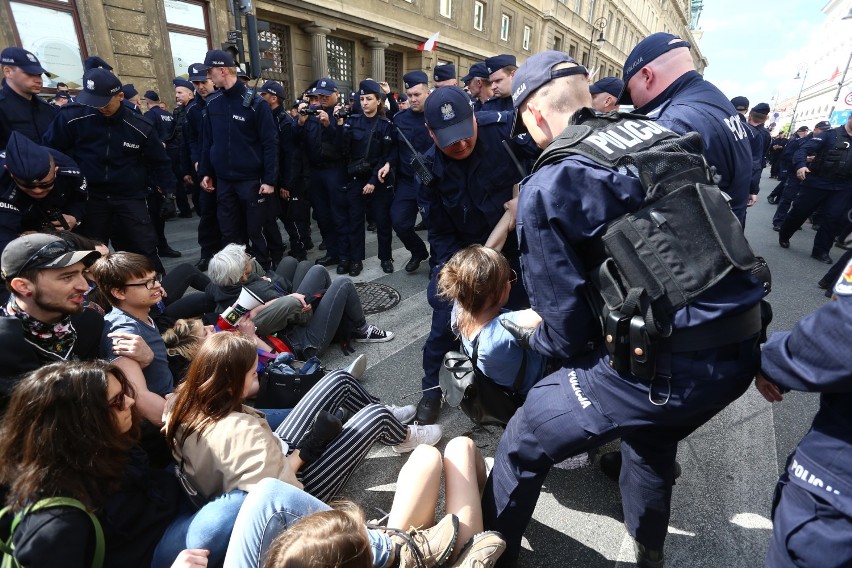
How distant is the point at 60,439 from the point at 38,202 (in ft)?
10.2

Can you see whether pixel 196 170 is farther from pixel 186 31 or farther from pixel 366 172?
pixel 186 31

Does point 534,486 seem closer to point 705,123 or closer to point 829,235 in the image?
point 705,123

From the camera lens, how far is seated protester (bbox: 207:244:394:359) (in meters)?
3.13

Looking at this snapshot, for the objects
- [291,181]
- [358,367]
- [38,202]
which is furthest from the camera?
[291,181]

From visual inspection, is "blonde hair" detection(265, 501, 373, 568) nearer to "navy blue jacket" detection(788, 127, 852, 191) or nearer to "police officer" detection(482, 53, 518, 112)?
"police officer" detection(482, 53, 518, 112)

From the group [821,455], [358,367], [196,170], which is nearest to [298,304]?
[358,367]

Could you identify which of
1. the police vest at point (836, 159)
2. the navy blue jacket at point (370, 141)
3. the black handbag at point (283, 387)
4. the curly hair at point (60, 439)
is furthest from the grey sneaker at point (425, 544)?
the police vest at point (836, 159)

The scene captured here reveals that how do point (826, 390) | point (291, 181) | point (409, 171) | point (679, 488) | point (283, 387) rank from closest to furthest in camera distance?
point (826, 390), point (679, 488), point (283, 387), point (409, 171), point (291, 181)

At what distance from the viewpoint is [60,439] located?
4.14ft

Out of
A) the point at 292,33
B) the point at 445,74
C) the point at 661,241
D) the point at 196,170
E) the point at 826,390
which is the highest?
the point at 292,33

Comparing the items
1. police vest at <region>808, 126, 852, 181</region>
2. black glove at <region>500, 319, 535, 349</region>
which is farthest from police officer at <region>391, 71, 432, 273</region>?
police vest at <region>808, 126, 852, 181</region>

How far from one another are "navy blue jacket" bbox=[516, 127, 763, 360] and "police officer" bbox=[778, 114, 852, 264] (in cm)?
612

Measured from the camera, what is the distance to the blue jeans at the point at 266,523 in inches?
52.5

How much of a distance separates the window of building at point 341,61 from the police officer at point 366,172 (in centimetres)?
974
